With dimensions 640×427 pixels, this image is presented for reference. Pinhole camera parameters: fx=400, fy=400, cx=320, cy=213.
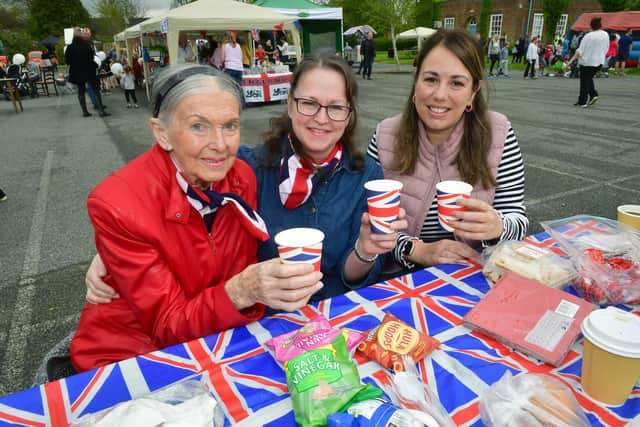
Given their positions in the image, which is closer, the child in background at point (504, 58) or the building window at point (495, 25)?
the child in background at point (504, 58)

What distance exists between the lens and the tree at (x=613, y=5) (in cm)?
3433

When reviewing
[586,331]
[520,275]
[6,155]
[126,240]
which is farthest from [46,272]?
[6,155]

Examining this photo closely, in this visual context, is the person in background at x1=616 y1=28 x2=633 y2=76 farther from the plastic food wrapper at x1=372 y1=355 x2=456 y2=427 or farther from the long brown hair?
the plastic food wrapper at x1=372 y1=355 x2=456 y2=427

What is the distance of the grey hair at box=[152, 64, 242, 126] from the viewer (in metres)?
1.51

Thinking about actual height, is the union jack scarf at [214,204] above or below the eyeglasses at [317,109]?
below

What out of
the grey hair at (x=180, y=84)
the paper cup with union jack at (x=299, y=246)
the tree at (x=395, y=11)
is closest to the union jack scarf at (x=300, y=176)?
the grey hair at (x=180, y=84)

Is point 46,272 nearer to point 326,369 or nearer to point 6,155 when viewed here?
point 326,369

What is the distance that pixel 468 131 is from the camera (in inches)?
90.4

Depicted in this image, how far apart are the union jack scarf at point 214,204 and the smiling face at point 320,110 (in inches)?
20.4

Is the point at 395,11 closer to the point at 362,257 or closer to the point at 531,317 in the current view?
the point at 362,257

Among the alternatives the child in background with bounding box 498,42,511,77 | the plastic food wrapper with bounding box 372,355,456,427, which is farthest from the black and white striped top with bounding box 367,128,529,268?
the child in background with bounding box 498,42,511,77

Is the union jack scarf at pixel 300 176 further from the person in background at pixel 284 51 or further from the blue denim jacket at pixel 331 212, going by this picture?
the person in background at pixel 284 51

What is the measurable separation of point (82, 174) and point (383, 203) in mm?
6617

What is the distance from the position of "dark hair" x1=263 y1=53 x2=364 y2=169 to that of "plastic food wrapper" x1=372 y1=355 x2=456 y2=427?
120cm
